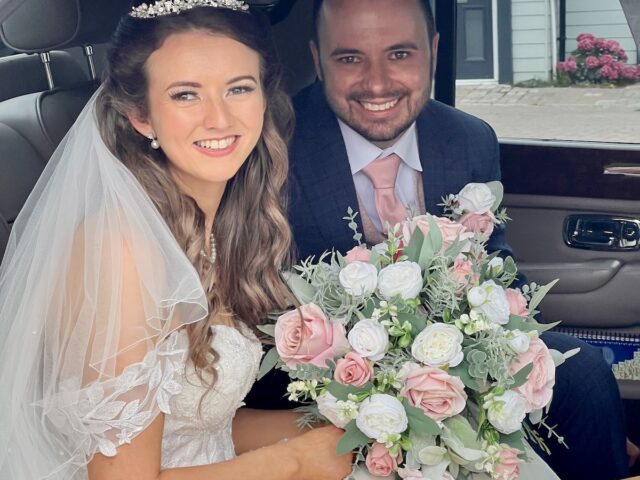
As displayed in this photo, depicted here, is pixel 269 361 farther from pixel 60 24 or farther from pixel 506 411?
pixel 60 24

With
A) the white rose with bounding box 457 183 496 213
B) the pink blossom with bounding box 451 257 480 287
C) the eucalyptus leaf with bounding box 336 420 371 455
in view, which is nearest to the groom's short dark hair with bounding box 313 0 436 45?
the white rose with bounding box 457 183 496 213

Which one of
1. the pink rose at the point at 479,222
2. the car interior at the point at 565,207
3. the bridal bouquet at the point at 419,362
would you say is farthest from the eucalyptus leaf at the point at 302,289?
the car interior at the point at 565,207

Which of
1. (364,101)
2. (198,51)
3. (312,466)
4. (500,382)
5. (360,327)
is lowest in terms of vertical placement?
(312,466)

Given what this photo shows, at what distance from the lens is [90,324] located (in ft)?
5.72

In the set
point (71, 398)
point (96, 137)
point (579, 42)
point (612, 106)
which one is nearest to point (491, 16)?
point (579, 42)

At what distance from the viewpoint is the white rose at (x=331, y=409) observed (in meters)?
1.72

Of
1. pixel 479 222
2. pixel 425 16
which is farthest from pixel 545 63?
pixel 479 222

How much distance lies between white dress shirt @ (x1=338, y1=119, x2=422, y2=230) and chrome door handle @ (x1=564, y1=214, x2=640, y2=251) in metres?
A: 0.70

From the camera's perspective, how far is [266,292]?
6.82ft

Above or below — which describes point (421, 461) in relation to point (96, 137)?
below

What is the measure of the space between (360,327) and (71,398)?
508 mm

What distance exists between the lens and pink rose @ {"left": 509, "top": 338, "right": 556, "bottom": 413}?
1773mm

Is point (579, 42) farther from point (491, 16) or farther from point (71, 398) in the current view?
point (71, 398)

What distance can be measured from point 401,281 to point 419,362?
0.14 meters
